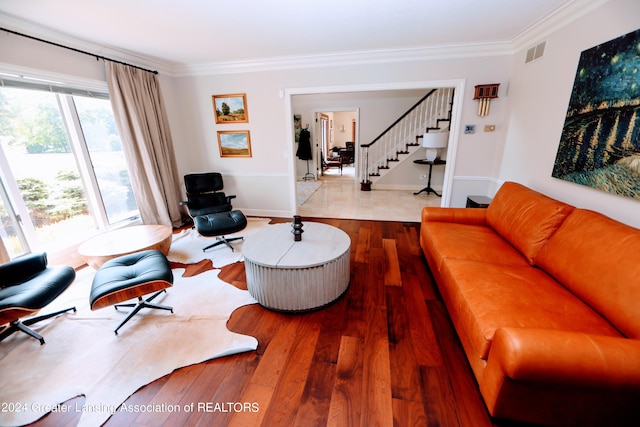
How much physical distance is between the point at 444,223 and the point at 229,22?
2.99 metres

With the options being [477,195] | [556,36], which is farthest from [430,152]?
[556,36]

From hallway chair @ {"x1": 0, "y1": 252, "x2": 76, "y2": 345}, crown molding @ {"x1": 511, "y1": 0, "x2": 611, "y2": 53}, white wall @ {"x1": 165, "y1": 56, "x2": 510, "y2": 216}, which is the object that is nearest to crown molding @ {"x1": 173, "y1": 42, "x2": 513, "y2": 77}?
white wall @ {"x1": 165, "y1": 56, "x2": 510, "y2": 216}

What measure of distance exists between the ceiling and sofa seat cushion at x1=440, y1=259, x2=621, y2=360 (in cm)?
222

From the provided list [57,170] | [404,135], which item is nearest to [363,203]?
[404,135]

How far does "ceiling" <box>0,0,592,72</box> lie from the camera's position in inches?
84.2

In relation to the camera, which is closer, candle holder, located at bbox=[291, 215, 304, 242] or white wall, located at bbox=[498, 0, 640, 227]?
white wall, located at bbox=[498, 0, 640, 227]

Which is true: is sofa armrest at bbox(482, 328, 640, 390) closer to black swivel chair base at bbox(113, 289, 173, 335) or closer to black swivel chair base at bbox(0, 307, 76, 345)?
black swivel chair base at bbox(113, 289, 173, 335)

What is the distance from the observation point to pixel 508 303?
1.46m

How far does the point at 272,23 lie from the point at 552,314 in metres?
3.19

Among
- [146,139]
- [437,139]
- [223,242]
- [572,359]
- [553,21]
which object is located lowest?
[223,242]

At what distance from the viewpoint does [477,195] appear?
3.74 meters

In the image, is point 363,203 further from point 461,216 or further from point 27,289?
point 27,289

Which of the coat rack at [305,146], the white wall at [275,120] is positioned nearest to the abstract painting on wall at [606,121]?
the white wall at [275,120]

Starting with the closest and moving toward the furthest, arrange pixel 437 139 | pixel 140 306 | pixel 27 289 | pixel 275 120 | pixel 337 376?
pixel 337 376
pixel 27 289
pixel 140 306
pixel 275 120
pixel 437 139
